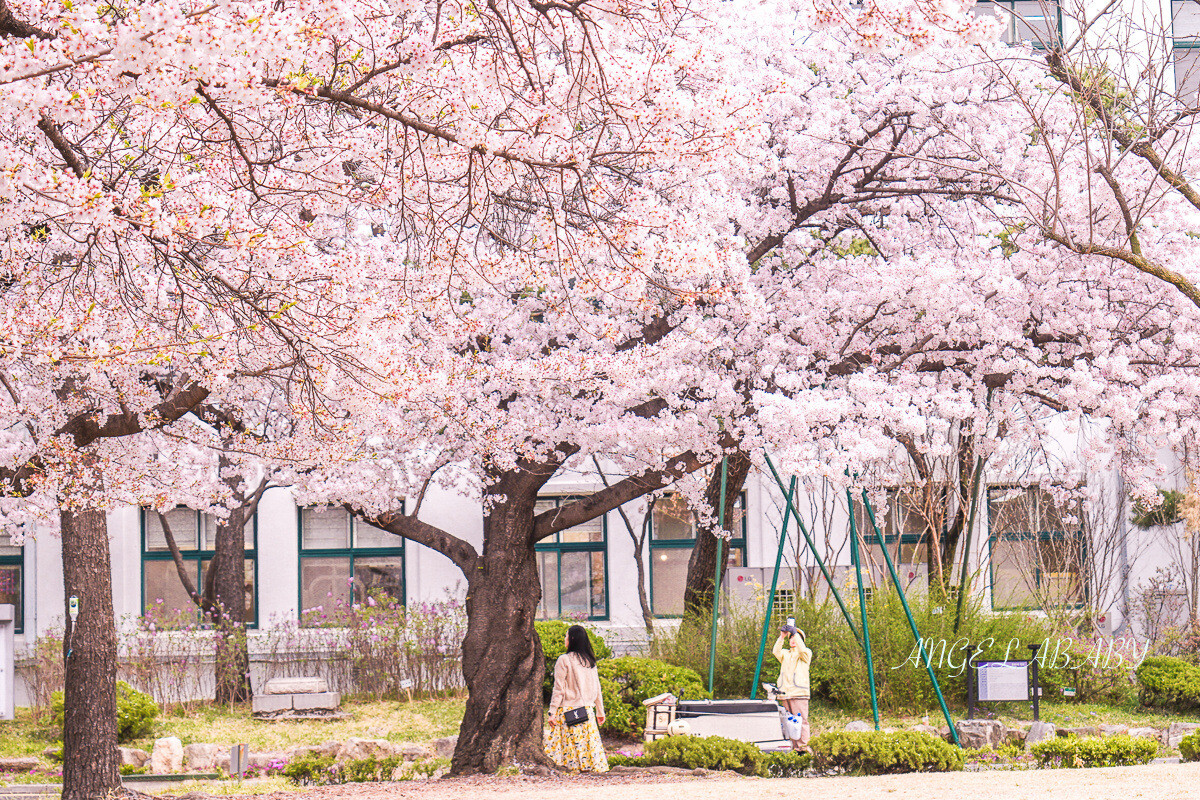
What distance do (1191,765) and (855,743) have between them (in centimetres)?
248

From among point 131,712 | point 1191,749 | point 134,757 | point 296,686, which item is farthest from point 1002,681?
point 131,712

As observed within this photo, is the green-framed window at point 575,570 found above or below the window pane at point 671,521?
below

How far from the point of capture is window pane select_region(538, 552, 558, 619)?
64.4ft

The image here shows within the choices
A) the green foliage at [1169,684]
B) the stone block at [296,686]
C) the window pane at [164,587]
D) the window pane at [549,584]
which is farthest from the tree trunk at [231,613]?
the green foliage at [1169,684]

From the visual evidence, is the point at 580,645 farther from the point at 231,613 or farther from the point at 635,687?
the point at 231,613

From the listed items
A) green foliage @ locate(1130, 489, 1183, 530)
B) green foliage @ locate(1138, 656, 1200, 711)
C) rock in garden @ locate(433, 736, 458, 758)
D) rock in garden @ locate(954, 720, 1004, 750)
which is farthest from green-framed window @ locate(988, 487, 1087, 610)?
rock in garden @ locate(433, 736, 458, 758)

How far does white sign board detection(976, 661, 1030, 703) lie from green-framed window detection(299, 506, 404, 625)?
33.1ft

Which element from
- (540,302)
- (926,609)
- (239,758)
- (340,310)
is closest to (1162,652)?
(926,609)

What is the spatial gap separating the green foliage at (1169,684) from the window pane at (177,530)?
14268 mm

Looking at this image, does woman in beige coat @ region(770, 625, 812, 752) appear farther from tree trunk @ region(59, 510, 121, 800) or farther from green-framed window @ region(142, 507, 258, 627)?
green-framed window @ region(142, 507, 258, 627)

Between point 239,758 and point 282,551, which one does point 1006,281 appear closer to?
point 239,758

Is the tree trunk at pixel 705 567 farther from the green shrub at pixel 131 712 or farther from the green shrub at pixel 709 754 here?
the green shrub at pixel 131 712

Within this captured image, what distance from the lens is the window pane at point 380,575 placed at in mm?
19375

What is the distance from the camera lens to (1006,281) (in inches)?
405
